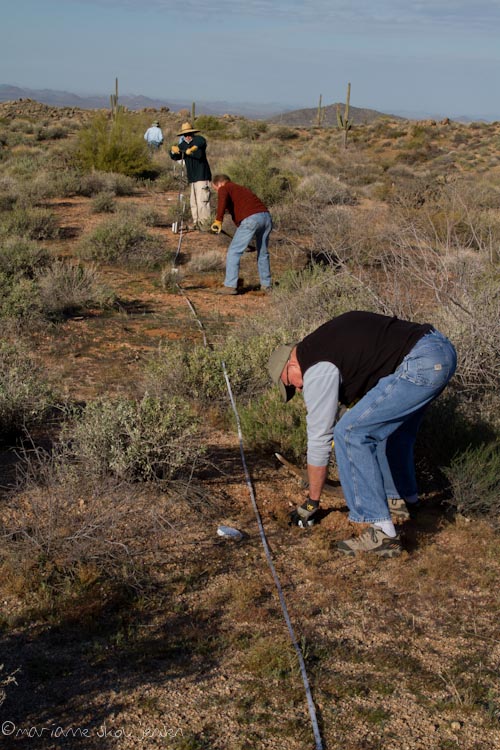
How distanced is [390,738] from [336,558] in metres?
1.45

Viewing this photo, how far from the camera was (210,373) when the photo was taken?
21.9 ft

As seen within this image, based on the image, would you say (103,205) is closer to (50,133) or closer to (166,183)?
(166,183)

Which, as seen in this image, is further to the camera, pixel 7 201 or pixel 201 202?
pixel 7 201

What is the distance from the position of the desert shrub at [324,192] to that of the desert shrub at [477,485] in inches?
499

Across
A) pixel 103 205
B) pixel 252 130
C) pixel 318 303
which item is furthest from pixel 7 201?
pixel 252 130

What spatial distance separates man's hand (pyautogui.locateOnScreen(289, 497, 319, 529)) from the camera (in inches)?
182

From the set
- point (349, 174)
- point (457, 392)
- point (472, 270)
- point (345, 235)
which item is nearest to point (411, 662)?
point (457, 392)

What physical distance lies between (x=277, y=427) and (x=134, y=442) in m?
1.25

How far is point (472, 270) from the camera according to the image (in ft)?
23.2

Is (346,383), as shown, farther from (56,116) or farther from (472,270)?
(56,116)

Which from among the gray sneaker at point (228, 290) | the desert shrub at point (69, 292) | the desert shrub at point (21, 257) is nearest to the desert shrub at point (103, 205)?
the desert shrub at point (21, 257)

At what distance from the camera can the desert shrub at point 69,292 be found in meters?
9.23

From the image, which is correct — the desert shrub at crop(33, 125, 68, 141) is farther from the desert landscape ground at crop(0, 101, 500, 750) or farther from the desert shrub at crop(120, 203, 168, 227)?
the desert landscape ground at crop(0, 101, 500, 750)

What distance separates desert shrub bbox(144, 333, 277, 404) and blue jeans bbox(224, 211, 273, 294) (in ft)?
11.7
